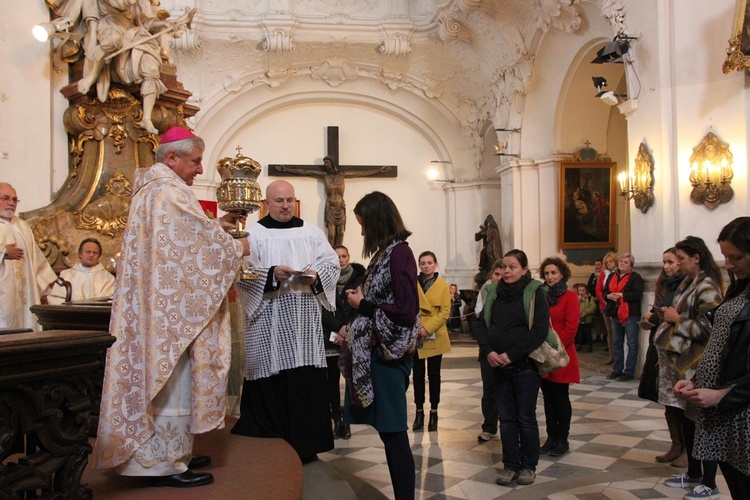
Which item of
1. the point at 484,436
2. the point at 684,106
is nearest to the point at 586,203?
the point at 684,106

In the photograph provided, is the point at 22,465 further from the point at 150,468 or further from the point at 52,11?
the point at 52,11

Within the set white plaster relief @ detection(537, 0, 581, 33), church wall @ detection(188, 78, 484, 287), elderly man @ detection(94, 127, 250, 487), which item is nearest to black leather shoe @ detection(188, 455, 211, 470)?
elderly man @ detection(94, 127, 250, 487)

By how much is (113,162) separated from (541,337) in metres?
3.77

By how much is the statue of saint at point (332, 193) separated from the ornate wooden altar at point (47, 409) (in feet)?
41.3

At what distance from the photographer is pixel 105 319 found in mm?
3689

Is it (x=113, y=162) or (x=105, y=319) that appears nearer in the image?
(x=105, y=319)

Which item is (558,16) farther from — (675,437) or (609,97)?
(675,437)

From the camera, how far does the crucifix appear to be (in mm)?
15016

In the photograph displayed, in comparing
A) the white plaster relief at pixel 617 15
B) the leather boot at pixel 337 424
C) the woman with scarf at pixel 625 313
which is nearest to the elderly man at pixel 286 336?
the leather boot at pixel 337 424

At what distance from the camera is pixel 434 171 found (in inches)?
621

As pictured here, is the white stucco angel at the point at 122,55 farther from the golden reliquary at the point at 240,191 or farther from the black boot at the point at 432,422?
the black boot at the point at 432,422

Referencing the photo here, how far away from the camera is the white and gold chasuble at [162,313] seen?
2770 mm

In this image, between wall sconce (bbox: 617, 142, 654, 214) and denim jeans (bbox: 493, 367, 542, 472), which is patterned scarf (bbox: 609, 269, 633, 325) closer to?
wall sconce (bbox: 617, 142, 654, 214)

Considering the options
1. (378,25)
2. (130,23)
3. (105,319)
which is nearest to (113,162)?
(130,23)
